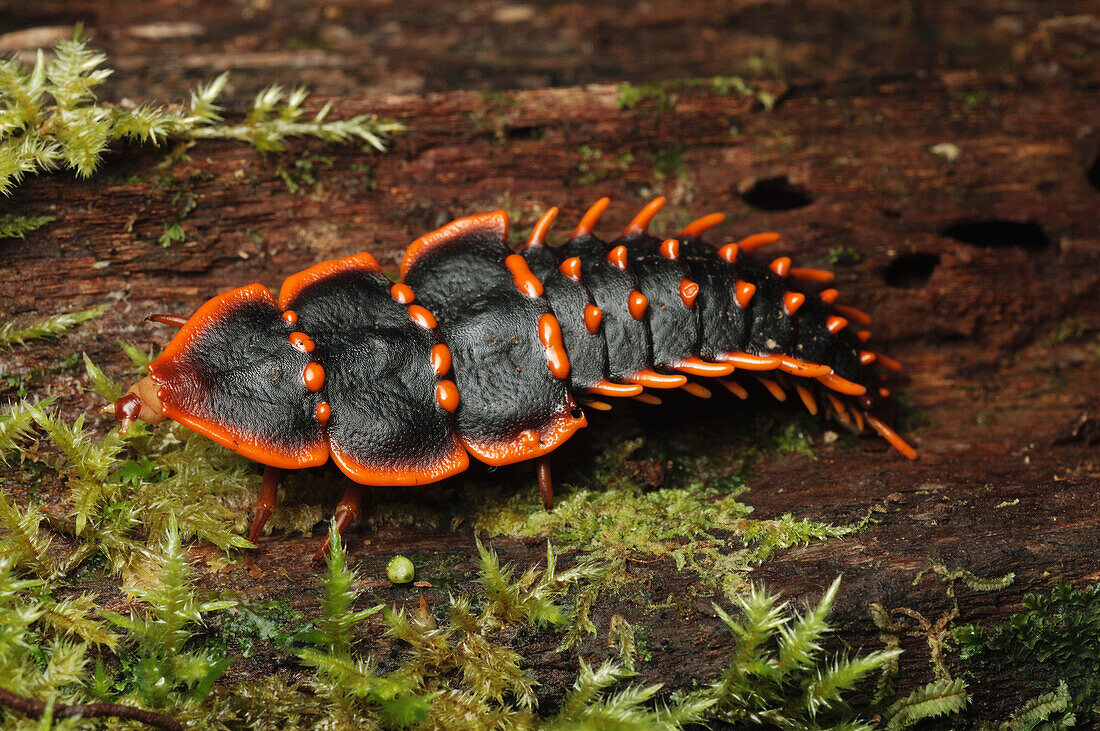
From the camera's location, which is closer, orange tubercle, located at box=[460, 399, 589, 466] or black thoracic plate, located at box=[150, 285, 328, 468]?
black thoracic plate, located at box=[150, 285, 328, 468]

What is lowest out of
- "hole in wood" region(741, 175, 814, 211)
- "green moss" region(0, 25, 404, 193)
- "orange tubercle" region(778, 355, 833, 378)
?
"orange tubercle" region(778, 355, 833, 378)

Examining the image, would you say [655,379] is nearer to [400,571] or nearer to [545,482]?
[545,482]

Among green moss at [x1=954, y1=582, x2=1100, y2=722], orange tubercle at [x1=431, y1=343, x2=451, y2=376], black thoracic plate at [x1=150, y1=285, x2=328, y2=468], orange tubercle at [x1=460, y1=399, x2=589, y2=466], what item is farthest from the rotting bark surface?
orange tubercle at [x1=431, y1=343, x2=451, y2=376]

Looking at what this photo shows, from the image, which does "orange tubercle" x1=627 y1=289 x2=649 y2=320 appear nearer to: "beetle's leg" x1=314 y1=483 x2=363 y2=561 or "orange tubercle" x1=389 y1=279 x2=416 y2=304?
"orange tubercle" x1=389 y1=279 x2=416 y2=304

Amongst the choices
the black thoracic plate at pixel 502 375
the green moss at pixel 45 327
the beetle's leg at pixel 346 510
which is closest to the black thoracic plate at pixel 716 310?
the black thoracic plate at pixel 502 375

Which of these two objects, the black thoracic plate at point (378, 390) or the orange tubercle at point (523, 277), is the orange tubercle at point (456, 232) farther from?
the black thoracic plate at point (378, 390)

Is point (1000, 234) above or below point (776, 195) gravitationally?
below

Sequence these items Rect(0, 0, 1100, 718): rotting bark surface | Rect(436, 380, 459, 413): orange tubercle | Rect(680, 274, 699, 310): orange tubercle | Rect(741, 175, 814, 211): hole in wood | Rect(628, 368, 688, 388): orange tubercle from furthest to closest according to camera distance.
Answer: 1. Rect(741, 175, 814, 211): hole in wood
2. Rect(0, 0, 1100, 718): rotting bark surface
3. Rect(680, 274, 699, 310): orange tubercle
4. Rect(628, 368, 688, 388): orange tubercle
5. Rect(436, 380, 459, 413): orange tubercle

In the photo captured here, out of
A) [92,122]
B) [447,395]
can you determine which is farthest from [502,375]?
[92,122]
